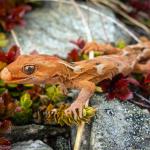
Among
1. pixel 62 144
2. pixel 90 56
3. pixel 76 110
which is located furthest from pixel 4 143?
pixel 90 56

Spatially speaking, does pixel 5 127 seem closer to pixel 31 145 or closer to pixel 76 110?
pixel 31 145

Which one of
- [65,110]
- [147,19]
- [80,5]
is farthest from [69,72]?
[147,19]

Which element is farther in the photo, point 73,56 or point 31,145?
point 73,56

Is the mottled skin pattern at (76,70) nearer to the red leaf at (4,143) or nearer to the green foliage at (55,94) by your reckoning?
the green foliage at (55,94)

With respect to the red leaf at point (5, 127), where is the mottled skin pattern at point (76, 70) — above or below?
above

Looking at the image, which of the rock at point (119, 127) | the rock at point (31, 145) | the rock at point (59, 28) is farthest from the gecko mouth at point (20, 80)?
the rock at point (59, 28)

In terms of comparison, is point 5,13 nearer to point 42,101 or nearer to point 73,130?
point 42,101
